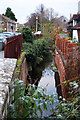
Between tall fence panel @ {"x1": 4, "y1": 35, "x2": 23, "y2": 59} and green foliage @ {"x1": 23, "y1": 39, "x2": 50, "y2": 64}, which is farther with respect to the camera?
green foliage @ {"x1": 23, "y1": 39, "x2": 50, "y2": 64}

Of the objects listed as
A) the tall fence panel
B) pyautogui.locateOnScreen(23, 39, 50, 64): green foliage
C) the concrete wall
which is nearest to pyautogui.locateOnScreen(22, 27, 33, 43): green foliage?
pyautogui.locateOnScreen(23, 39, 50, 64): green foliage

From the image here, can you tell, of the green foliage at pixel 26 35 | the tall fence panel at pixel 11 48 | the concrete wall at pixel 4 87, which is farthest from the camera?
the green foliage at pixel 26 35

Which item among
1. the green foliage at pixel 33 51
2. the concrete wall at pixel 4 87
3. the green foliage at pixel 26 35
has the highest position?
the green foliage at pixel 26 35

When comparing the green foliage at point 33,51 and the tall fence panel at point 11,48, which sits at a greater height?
the tall fence panel at point 11,48

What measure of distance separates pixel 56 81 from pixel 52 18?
167 feet

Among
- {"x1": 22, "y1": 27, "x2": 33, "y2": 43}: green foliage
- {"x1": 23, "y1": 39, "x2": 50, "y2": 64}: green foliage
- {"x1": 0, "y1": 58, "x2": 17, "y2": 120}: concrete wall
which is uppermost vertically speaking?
{"x1": 22, "y1": 27, "x2": 33, "y2": 43}: green foliage

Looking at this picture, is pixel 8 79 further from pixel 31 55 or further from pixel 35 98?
pixel 31 55

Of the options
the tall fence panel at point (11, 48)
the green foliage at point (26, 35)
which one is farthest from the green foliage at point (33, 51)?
the tall fence panel at point (11, 48)

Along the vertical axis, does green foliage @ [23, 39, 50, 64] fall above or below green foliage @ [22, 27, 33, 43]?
below

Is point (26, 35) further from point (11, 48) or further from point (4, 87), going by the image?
point (4, 87)

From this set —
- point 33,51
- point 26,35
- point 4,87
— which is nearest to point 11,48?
point 4,87

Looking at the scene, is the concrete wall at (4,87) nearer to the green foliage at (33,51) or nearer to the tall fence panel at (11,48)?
the tall fence panel at (11,48)

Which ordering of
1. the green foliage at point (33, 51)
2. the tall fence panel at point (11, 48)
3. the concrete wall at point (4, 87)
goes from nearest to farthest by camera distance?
the concrete wall at point (4, 87) → the tall fence panel at point (11, 48) → the green foliage at point (33, 51)

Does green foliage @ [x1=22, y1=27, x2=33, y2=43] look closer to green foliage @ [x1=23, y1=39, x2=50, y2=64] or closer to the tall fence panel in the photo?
green foliage @ [x1=23, y1=39, x2=50, y2=64]
